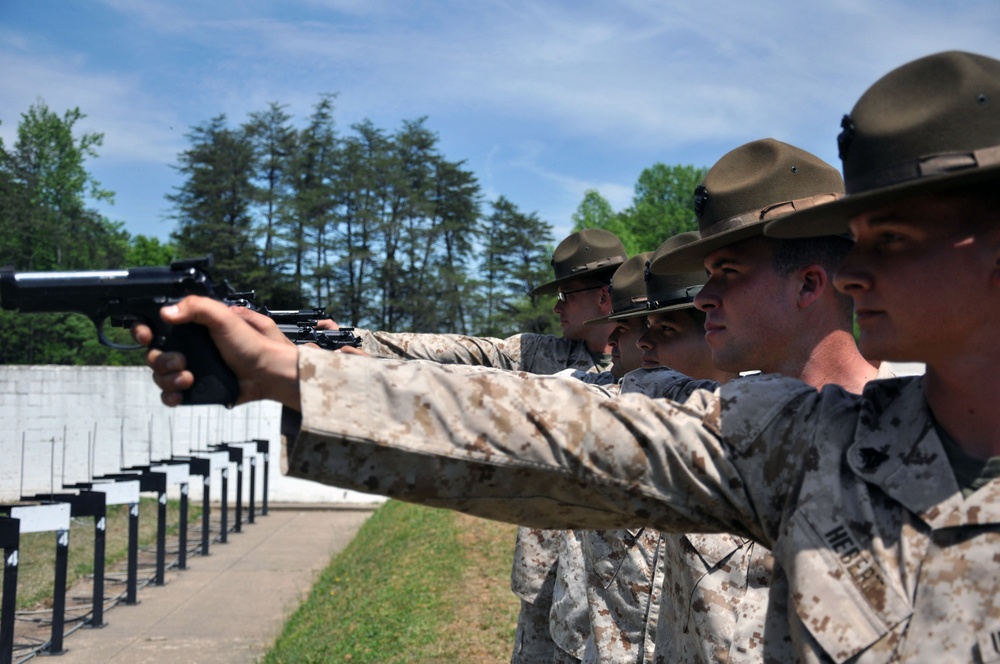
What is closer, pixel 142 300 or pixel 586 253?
pixel 142 300

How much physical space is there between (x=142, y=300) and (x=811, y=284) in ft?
6.26

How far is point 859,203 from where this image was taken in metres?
1.86

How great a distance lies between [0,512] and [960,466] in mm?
8612

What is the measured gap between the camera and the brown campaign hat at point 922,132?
5.73ft

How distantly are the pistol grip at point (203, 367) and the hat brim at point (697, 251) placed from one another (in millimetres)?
1460

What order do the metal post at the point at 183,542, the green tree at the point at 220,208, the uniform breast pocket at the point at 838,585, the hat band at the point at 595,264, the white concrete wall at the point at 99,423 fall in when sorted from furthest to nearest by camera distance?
the green tree at the point at 220,208, the white concrete wall at the point at 99,423, the metal post at the point at 183,542, the hat band at the point at 595,264, the uniform breast pocket at the point at 838,585

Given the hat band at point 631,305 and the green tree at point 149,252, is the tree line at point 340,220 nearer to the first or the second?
the green tree at point 149,252

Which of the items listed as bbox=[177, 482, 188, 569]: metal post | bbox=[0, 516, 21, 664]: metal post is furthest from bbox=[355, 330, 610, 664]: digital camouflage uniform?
bbox=[177, 482, 188, 569]: metal post

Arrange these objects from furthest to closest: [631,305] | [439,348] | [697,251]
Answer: [439,348] → [631,305] → [697,251]

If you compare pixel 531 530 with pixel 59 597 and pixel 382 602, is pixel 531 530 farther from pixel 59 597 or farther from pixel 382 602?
pixel 59 597

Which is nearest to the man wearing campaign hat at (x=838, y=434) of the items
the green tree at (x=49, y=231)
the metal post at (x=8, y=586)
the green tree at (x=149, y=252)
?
the metal post at (x=8, y=586)

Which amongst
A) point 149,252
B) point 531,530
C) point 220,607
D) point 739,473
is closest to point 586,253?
point 531,530

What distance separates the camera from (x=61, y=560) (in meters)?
8.84

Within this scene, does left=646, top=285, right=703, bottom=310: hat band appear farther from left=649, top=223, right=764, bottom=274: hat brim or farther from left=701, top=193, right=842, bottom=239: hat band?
left=701, top=193, right=842, bottom=239: hat band
